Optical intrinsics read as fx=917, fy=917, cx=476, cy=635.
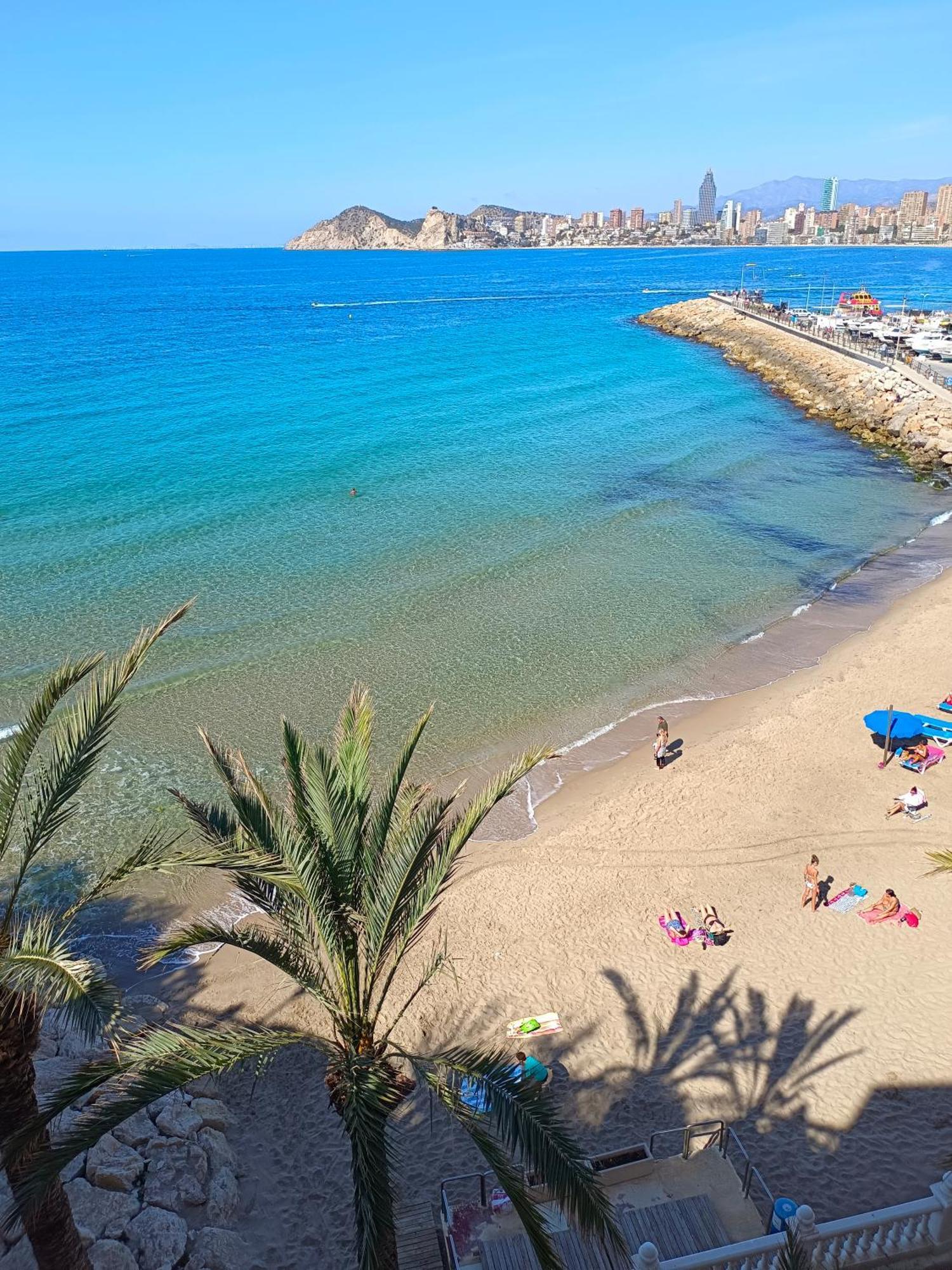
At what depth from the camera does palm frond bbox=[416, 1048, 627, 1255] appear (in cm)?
534

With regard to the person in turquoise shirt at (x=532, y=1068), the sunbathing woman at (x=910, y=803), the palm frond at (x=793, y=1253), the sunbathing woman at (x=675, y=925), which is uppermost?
the palm frond at (x=793, y=1253)

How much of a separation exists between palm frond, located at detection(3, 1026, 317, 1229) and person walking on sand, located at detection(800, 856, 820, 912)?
887 centimetres

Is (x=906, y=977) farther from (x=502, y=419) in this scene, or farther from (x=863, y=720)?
(x=502, y=419)

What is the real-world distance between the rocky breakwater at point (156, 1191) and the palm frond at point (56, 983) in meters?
3.18

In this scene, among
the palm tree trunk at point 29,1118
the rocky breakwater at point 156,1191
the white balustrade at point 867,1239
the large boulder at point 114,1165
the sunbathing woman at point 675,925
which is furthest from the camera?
the sunbathing woman at point 675,925

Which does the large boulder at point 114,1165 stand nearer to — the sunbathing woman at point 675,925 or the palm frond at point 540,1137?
the palm frond at point 540,1137

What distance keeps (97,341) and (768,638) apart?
6673 cm

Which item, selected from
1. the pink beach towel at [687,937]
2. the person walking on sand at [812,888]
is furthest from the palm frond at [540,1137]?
the person walking on sand at [812,888]

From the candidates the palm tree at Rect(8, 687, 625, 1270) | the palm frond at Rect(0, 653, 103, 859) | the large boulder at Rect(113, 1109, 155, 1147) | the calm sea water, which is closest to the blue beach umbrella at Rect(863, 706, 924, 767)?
the calm sea water

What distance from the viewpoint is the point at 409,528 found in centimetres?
3067

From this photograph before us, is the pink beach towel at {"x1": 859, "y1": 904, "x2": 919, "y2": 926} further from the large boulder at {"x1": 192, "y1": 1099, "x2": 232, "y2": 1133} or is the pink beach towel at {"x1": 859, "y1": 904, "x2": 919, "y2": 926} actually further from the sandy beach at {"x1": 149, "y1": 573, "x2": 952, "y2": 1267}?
the large boulder at {"x1": 192, "y1": 1099, "x2": 232, "y2": 1133}

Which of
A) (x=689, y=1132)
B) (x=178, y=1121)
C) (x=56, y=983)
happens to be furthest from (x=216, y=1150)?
(x=56, y=983)

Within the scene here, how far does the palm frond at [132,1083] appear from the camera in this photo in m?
5.17

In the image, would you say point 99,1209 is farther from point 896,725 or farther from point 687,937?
point 896,725
